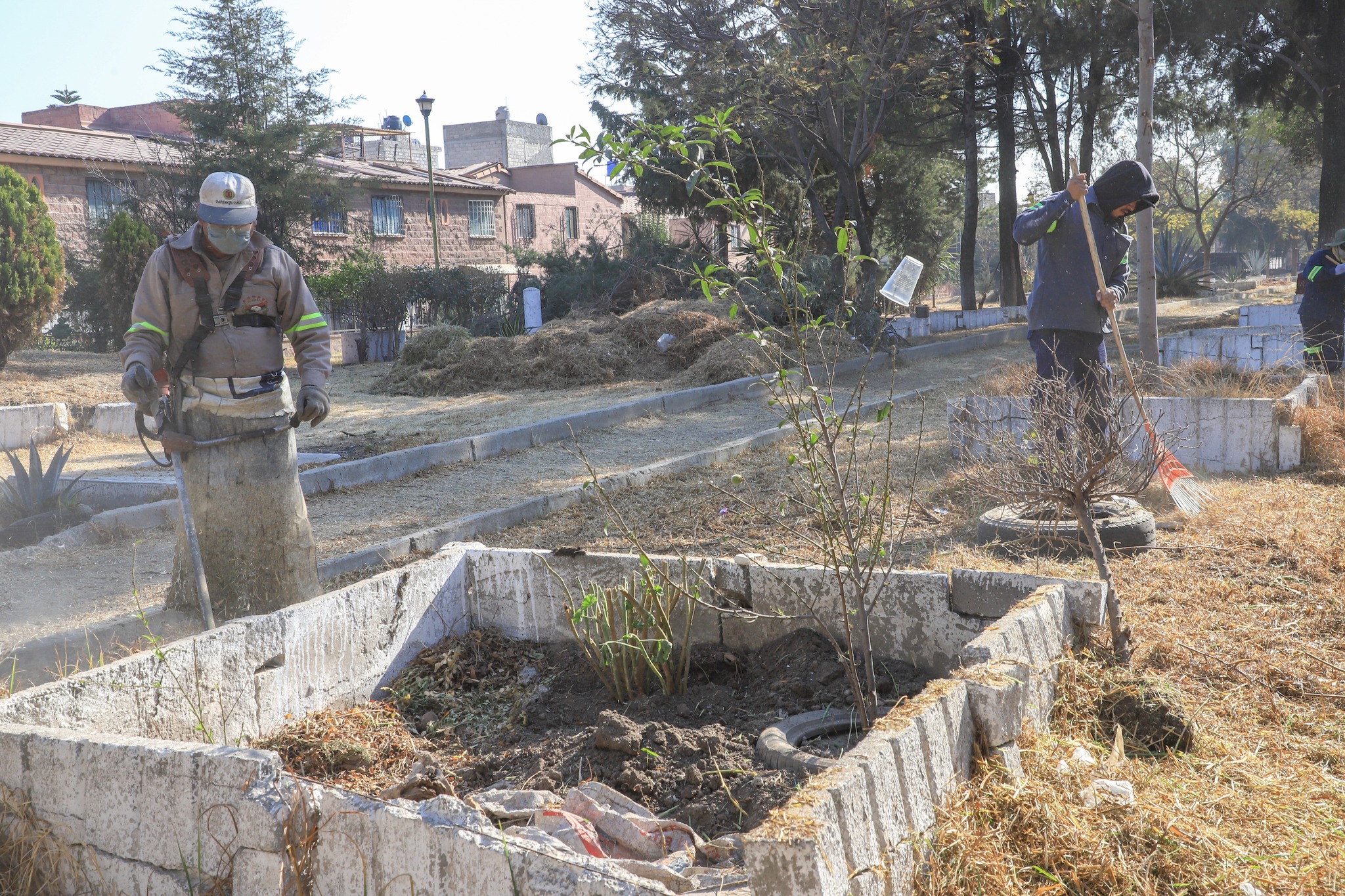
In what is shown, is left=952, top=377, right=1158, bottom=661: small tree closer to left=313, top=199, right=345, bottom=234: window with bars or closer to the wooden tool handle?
the wooden tool handle

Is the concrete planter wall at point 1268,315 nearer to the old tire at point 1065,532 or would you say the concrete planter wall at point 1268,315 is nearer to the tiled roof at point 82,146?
the old tire at point 1065,532

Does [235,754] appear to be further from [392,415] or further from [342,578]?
[392,415]

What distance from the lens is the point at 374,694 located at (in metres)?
3.42

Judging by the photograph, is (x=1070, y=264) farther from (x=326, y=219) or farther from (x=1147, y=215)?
(x=326, y=219)

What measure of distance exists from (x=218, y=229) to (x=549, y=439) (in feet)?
18.6

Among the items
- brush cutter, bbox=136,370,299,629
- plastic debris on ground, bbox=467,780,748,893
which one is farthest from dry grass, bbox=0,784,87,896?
brush cutter, bbox=136,370,299,629

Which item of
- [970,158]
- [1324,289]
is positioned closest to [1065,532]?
[1324,289]

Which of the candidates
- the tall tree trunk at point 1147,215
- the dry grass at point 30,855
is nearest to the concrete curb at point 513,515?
the dry grass at point 30,855

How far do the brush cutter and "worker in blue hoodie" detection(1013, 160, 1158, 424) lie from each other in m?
4.00

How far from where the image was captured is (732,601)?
11.2ft

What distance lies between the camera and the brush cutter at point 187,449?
12.7 ft

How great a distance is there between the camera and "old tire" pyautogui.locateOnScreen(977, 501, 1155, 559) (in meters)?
4.72

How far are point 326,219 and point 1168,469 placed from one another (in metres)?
20.5

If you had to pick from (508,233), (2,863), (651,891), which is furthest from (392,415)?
(508,233)
